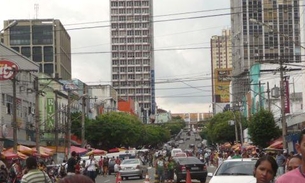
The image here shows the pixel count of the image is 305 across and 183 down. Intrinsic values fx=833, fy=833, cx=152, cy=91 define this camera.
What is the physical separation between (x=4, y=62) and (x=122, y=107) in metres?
136

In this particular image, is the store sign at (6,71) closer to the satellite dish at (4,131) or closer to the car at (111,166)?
the satellite dish at (4,131)

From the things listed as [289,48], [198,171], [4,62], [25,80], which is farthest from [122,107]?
[198,171]

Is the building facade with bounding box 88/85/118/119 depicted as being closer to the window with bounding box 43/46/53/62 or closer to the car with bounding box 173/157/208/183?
the window with bounding box 43/46/53/62

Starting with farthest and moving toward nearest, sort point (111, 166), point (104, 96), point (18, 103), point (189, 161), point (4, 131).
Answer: point (104, 96), point (18, 103), point (111, 166), point (4, 131), point (189, 161)

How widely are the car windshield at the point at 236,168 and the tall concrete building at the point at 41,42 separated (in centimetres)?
12437

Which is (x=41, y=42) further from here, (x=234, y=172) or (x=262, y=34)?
(x=234, y=172)

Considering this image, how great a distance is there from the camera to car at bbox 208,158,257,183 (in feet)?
64.0

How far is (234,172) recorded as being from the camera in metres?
20.4

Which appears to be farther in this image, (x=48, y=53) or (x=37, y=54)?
(x=37, y=54)

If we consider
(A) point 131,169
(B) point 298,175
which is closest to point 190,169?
(A) point 131,169

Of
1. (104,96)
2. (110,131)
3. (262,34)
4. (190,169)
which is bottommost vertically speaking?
(190,169)

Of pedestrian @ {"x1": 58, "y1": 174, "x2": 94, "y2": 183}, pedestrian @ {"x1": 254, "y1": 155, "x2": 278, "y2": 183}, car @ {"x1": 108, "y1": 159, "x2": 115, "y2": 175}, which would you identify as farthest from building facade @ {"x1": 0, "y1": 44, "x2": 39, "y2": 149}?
pedestrian @ {"x1": 58, "y1": 174, "x2": 94, "y2": 183}

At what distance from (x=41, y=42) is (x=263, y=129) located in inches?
3557

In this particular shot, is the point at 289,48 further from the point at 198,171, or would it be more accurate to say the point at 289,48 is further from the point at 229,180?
the point at 229,180
